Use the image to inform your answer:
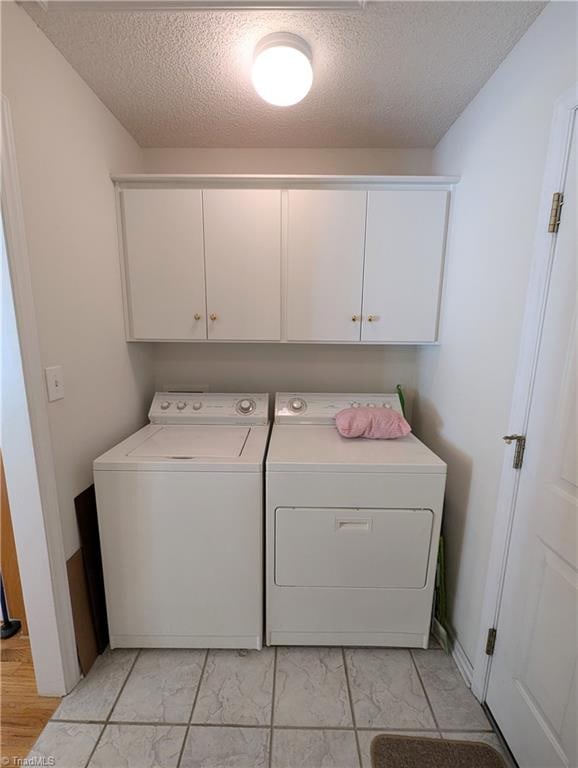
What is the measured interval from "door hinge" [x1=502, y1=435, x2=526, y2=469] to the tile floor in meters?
1.01

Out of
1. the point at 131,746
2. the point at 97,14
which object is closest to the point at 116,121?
the point at 97,14

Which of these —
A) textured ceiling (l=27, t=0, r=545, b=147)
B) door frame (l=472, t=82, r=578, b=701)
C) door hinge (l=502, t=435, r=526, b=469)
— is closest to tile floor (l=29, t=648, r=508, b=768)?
door frame (l=472, t=82, r=578, b=701)

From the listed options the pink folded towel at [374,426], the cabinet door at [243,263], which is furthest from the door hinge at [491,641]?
the cabinet door at [243,263]

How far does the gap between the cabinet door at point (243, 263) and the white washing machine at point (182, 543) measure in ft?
2.19

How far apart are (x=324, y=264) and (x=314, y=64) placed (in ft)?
2.48

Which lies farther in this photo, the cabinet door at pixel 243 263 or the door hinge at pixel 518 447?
the cabinet door at pixel 243 263

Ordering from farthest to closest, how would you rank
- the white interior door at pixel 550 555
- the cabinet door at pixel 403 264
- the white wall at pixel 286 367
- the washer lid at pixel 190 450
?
the white wall at pixel 286 367 < the cabinet door at pixel 403 264 < the washer lid at pixel 190 450 < the white interior door at pixel 550 555

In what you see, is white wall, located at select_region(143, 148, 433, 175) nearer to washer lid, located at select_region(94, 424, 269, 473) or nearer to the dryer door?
washer lid, located at select_region(94, 424, 269, 473)

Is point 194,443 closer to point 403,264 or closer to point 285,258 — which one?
point 285,258

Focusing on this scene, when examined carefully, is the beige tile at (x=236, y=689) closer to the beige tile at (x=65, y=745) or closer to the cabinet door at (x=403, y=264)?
the beige tile at (x=65, y=745)

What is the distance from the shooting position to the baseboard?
1.34 metres

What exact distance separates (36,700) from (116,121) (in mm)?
2583

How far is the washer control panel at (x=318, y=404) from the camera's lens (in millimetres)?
1877

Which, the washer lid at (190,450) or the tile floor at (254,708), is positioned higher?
the washer lid at (190,450)
